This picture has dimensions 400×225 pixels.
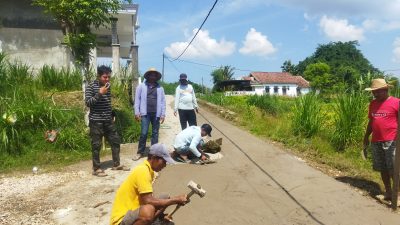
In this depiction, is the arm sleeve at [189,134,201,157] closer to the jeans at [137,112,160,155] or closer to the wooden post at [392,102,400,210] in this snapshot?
the jeans at [137,112,160,155]

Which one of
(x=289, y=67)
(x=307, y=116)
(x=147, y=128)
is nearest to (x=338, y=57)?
(x=289, y=67)

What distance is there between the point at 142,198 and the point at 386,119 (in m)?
3.65

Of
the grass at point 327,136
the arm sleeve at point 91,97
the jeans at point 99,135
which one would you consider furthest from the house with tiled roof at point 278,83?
the arm sleeve at point 91,97

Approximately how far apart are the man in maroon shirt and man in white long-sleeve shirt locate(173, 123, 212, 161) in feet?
9.06

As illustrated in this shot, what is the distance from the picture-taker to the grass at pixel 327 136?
726 cm

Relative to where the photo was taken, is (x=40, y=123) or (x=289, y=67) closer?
(x=40, y=123)

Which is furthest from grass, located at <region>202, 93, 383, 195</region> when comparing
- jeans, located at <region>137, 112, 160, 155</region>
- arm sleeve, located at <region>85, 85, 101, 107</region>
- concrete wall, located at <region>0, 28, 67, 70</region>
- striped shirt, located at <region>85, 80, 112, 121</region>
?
concrete wall, located at <region>0, 28, 67, 70</region>

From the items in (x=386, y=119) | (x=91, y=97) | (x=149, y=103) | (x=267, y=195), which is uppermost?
(x=91, y=97)

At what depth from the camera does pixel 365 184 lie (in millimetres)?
6484

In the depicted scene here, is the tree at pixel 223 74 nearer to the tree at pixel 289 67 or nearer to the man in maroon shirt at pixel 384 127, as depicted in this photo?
the tree at pixel 289 67

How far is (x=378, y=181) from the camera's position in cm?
663

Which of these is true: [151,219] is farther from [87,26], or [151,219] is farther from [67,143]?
[87,26]

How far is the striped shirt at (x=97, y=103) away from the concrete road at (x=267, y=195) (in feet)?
4.56

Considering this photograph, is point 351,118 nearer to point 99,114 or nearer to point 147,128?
point 147,128
